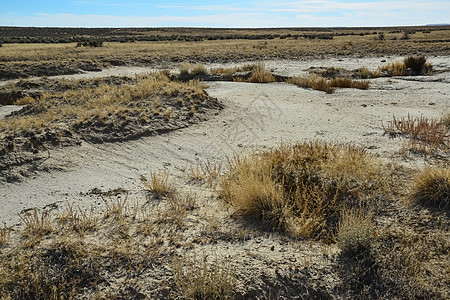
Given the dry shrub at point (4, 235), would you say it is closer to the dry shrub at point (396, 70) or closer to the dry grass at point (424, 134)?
the dry grass at point (424, 134)

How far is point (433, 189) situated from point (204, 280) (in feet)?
11.9

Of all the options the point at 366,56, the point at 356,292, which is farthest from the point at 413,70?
the point at 356,292

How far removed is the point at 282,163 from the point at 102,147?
446 cm

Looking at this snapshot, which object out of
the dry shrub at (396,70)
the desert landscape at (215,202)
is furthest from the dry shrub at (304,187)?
the dry shrub at (396,70)

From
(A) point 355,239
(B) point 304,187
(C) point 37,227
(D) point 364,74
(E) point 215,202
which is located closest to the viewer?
(A) point 355,239

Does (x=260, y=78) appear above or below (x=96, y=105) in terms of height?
above

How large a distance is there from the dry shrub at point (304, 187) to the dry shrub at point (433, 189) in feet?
1.75

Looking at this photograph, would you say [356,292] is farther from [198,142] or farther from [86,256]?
[198,142]

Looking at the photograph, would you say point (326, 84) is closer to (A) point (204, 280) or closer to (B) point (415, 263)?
(B) point (415, 263)

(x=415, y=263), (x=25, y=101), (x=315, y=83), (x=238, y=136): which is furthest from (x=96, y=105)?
(x=415, y=263)

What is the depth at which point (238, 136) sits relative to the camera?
980 centimetres

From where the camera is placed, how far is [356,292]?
14.0 feet

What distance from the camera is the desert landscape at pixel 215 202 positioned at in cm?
432

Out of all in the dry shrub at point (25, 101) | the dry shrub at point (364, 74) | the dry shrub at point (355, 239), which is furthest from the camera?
the dry shrub at point (364, 74)
